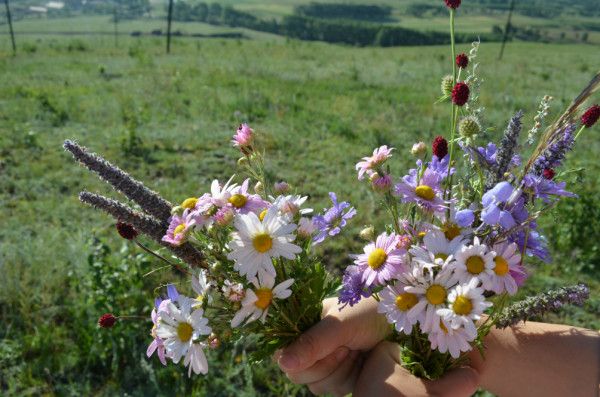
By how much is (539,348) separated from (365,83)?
1121 cm

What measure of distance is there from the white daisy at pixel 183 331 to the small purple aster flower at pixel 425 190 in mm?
442

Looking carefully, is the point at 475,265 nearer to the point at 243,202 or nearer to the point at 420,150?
the point at 420,150

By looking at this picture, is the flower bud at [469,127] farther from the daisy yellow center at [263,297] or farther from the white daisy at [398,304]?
the daisy yellow center at [263,297]

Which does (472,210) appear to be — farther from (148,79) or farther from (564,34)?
(564,34)

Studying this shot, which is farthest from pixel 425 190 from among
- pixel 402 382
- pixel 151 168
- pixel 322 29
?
pixel 322 29

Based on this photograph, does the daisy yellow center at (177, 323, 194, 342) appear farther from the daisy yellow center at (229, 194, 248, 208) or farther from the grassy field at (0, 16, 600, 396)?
the grassy field at (0, 16, 600, 396)

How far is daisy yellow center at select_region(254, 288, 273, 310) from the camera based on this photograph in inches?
36.9

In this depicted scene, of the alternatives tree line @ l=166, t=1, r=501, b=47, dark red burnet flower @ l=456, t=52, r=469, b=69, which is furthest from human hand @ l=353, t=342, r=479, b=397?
tree line @ l=166, t=1, r=501, b=47

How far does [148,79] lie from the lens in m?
11.8

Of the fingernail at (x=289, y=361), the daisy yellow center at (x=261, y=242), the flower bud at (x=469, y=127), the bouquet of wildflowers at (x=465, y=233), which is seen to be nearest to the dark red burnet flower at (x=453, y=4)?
the bouquet of wildflowers at (x=465, y=233)

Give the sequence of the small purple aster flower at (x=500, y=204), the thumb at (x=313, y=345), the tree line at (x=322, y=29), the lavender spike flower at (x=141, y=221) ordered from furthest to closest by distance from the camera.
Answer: the tree line at (x=322, y=29)
the thumb at (x=313, y=345)
the lavender spike flower at (x=141, y=221)
the small purple aster flower at (x=500, y=204)

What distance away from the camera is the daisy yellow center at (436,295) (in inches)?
33.8

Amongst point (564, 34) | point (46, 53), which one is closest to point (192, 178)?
point (46, 53)

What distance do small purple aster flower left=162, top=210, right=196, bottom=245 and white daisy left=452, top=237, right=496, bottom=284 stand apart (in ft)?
1.52
